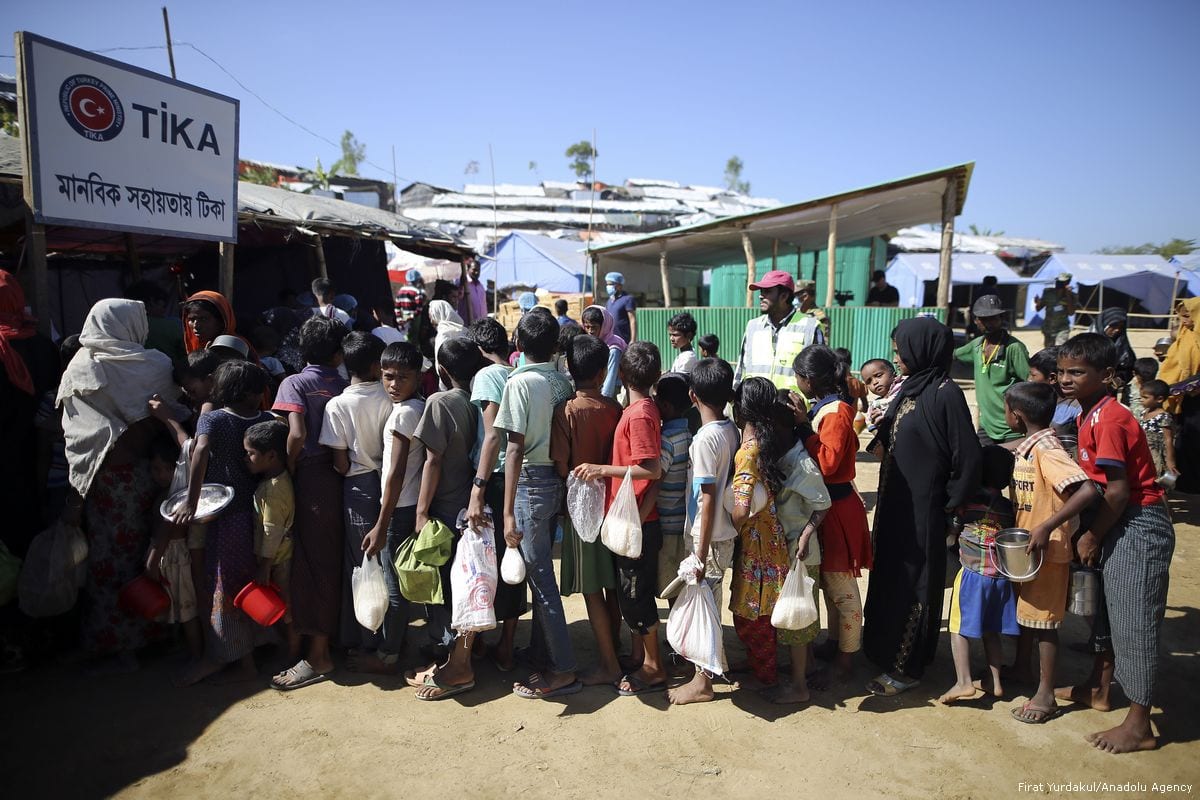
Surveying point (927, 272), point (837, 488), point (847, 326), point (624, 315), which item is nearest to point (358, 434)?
point (837, 488)

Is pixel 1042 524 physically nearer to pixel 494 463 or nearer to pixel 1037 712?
pixel 1037 712

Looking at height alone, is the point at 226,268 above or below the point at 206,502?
above

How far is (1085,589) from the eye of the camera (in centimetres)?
312

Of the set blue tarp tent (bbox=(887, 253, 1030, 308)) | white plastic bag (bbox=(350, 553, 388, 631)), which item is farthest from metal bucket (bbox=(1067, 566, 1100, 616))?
blue tarp tent (bbox=(887, 253, 1030, 308))

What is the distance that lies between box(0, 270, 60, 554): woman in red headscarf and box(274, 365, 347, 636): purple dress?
133 cm

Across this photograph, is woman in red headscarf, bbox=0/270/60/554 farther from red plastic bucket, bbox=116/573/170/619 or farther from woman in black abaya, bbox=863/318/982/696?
woman in black abaya, bbox=863/318/982/696

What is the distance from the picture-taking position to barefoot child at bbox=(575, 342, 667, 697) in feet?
10.2

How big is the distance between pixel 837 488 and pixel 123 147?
4.40m

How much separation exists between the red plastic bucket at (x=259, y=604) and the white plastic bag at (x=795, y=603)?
2349mm

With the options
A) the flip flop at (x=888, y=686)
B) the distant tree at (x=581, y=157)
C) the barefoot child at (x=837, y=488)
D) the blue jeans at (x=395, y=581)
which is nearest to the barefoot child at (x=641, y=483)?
the barefoot child at (x=837, y=488)

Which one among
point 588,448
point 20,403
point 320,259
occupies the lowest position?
point 588,448

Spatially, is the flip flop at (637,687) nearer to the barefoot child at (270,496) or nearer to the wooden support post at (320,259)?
the barefoot child at (270,496)

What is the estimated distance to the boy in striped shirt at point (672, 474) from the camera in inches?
132

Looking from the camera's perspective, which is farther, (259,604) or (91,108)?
(91,108)
